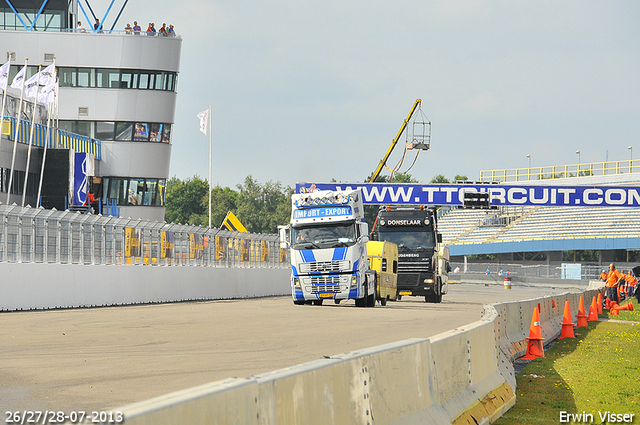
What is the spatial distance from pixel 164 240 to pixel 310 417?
2596 centimetres

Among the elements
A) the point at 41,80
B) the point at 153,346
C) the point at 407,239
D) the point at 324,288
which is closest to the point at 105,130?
the point at 41,80

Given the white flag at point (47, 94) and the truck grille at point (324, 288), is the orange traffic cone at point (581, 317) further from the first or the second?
the white flag at point (47, 94)

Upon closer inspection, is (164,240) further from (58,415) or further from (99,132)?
(99,132)

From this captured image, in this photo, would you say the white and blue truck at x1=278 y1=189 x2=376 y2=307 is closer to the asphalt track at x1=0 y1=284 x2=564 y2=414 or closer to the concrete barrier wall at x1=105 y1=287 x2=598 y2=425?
the asphalt track at x1=0 y1=284 x2=564 y2=414

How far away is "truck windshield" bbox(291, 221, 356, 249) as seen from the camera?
2691cm

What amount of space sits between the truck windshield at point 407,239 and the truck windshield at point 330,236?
7729 mm

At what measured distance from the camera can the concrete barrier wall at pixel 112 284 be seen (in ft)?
70.7

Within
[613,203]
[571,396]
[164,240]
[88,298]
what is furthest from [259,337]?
[613,203]

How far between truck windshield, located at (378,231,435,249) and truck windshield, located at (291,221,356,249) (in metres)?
7.73

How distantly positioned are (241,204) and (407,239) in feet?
404

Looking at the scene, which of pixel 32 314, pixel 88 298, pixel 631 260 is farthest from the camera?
pixel 631 260

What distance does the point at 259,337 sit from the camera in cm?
1555

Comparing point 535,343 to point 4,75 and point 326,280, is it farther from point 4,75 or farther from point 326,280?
point 4,75

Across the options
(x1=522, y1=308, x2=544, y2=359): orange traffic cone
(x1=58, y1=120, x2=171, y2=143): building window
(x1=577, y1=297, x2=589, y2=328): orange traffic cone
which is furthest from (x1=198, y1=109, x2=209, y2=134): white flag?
(x1=522, y1=308, x2=544, y2=359): orange traffic cone
